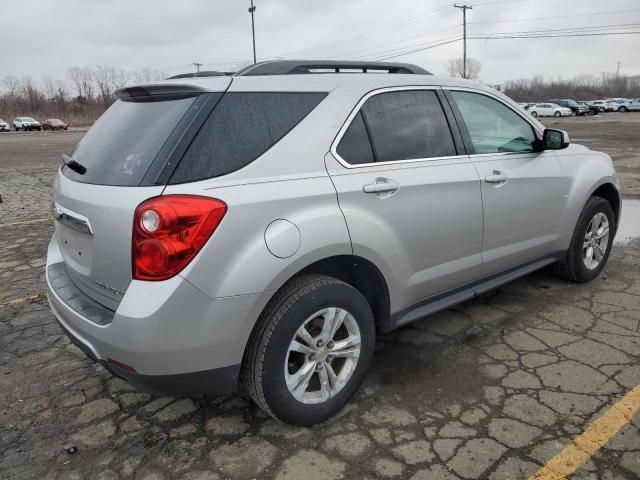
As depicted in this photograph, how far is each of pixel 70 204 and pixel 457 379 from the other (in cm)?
233

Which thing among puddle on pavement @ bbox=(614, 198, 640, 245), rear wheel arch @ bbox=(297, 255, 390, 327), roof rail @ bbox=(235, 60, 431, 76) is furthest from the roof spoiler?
puddle on pavement @ bbox=(614, 198, 640, 245)

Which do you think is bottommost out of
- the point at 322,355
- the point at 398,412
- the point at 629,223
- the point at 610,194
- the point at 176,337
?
the point at 398,412

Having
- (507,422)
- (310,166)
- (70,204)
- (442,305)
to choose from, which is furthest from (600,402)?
(70,204)

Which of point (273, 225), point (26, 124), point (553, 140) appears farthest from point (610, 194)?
point (26, 124)

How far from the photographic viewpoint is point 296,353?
8.46 ft

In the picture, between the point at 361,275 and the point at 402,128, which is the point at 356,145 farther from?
the point at 361,275

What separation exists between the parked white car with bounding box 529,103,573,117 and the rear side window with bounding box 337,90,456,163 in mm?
46885

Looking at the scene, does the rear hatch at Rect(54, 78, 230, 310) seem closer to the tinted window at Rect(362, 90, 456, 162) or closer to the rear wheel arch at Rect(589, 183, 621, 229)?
the tinted window at Rect(362, 90, 456, 162)

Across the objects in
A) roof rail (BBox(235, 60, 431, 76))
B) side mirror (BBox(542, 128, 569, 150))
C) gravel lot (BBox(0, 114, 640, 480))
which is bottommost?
gravel lot (BBox(0, 114, 640, 480))

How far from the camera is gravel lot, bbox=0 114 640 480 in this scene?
2377mm

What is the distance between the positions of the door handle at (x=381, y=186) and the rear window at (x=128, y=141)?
95 centimetres

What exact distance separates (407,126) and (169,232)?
62.2 inches

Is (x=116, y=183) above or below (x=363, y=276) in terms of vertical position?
above

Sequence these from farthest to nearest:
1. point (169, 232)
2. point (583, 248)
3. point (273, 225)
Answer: point (583, 248), point (273, 225), point (169, 232)
